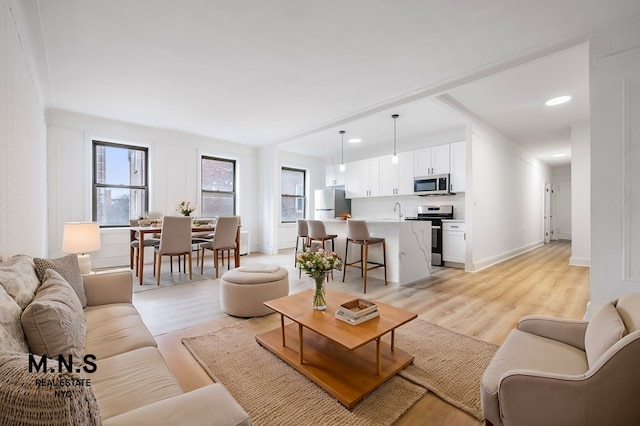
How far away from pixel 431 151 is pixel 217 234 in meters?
4.29

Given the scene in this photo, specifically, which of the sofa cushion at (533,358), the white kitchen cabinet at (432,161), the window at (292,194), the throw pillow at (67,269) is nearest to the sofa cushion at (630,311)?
the sofa cushion at (533,358)

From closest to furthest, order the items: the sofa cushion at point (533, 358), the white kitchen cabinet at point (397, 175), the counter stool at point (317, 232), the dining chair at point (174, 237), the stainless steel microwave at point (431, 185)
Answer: the sofa cushion at point (533, 358) → the dining chair at point (174, 237) → the counter stool at point (317, 232) → the stainless steel microwave at point (431, 185) → the white kitchen cabinet at point (397, 175)

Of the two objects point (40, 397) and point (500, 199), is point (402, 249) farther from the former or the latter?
point (40, 397)

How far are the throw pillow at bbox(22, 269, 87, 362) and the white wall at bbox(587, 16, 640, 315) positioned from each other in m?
3.66

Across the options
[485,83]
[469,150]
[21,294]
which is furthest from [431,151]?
[21,294]

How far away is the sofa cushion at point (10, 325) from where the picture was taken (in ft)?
2.94

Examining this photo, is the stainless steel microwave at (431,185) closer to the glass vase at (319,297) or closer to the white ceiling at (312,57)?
the white ceiling at (312,57)

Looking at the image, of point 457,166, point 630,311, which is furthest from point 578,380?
point 457,166

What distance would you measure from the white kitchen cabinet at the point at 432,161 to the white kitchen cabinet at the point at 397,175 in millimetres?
163

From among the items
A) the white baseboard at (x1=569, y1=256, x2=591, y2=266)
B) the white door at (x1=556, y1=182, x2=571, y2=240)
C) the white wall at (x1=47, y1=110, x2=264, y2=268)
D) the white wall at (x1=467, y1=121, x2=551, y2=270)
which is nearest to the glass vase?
the white wall at (x1=467, y1=121, x2=551, y2=270)

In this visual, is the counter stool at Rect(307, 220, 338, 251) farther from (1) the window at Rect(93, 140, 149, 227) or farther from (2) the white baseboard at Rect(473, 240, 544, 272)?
(1) the window at Rect(93, 140, 149, 227)

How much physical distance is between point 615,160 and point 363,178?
4767 mm

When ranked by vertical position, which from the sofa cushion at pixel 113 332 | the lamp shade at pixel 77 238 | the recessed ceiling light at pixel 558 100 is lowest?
the sofa cushion at pixel 113 332

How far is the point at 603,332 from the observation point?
4.01 ft
